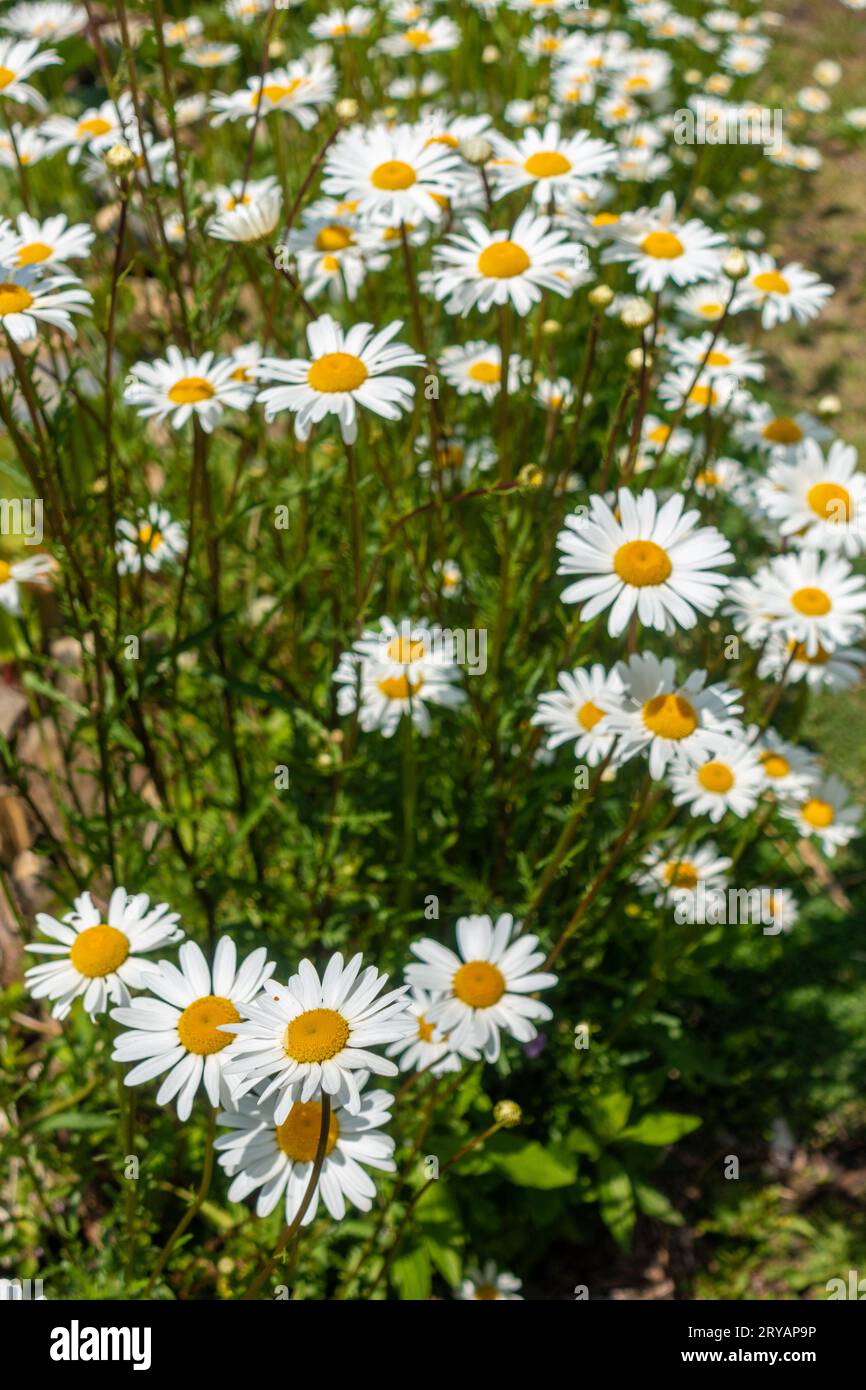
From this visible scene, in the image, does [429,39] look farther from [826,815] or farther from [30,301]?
[826,815]

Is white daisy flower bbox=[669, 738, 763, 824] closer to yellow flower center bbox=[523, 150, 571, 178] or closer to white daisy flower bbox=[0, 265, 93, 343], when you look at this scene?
yellow flower center bbox=[523, 150, 571, 178]

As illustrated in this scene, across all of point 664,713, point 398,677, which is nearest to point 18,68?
point 398,677

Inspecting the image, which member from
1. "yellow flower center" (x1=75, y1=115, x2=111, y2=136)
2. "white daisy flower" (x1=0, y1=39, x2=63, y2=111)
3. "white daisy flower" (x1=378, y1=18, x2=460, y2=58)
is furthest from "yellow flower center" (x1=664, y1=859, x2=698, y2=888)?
"white daisy flower" (x1=378, y1=18, x2=460, y2=58)

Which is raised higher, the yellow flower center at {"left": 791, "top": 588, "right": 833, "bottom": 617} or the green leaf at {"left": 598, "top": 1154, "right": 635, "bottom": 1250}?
the yellow flower center at {"left": 791, "top": 588, "right": 833, "bottom": 617}

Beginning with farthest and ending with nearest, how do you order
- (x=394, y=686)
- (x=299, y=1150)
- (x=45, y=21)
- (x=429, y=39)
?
(x=45, y=21) → (x=429, y=39) → (x=394, y=686) → (x=299, y=1150)

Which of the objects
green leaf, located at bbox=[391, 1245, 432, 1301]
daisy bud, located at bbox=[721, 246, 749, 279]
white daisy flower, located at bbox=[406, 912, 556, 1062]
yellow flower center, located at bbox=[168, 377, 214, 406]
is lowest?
green leaf, located at bbox=[391, 1245, 432, 1301]

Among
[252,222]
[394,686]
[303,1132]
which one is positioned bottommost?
[303,1132]

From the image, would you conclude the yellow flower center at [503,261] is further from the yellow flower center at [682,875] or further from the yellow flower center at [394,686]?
the yellow flower center at [682,875]
